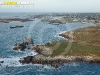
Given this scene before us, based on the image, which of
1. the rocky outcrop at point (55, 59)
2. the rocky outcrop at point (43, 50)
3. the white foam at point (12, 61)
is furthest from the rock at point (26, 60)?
the rocky outcrop at point (43, 50)

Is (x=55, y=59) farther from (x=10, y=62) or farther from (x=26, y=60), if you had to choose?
(x=10, y=62)

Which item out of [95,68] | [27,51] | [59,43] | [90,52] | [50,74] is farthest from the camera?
[59,43]

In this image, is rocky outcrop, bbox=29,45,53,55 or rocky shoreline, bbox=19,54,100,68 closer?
rocky shoreline, bbox=19,54,100,68

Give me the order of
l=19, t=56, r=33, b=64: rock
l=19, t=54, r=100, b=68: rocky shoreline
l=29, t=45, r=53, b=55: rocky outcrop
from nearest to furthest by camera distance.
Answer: l=19, t=54, r=100, b=68: rocky shoreline < l=19, t=56, r=33, b=64: rock < l=29, t=45, r=53, b=55: rocky outcrop

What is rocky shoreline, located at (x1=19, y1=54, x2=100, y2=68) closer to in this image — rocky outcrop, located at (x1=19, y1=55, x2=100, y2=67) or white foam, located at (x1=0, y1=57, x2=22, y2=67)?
rocky outcrop, located at (x1=19, y1=55, x2=100, y2=67)

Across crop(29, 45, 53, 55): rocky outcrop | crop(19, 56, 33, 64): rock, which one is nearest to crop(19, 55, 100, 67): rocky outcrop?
crop(19, 56, 33, 64): rock

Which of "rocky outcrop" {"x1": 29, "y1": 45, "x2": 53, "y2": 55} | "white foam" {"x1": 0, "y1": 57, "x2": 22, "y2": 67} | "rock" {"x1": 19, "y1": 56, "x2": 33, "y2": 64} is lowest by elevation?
"white foam" {"x1": 0, "y1": 57, "x2": 22, "y2": 67}

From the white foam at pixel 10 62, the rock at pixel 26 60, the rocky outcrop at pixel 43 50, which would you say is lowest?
the white foam at pixel 10 62

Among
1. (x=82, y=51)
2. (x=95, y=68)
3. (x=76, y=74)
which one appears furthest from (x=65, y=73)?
(x=82, y=51)

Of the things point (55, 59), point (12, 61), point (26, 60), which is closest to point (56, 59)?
point (55, 59)

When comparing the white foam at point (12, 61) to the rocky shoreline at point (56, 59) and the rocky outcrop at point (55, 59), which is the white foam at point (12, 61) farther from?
the rocky outcrop at point (55, 59)

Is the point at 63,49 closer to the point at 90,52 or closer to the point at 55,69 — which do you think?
the point at 90,52
